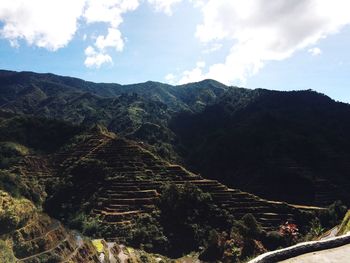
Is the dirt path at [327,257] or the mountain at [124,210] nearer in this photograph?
the dirt path at [327,257]

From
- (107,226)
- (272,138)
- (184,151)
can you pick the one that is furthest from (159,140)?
(107,226)

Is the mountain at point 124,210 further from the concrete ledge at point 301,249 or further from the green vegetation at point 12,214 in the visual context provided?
the concrete ledge at point 301,249

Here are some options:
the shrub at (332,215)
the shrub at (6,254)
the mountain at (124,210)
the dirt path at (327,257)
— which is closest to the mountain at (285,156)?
the shrub at (332,215)

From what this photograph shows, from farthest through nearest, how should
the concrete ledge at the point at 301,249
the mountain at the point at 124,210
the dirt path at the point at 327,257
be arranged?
the mountain at the point at 124,210
the dirt path at the point at 327,257
the concrete ledge at the point at 301,249

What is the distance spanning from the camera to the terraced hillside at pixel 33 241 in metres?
67.8

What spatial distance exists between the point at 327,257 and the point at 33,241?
206 feet

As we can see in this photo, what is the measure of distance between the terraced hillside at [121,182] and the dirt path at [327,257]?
75.8 meters

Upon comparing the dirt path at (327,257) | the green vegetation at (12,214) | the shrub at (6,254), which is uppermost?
the dirt path at (327,257)

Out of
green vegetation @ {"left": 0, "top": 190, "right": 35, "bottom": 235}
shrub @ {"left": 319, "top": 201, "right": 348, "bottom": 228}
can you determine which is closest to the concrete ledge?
green vegetation @ {"left": 0, "top": 190, "right": 35, "bottom": 235}

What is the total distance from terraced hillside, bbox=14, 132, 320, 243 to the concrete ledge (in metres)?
75.4

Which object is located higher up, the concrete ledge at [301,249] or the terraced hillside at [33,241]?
the concrete ledge at [301,249]

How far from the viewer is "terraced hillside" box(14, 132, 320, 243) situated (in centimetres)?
9656

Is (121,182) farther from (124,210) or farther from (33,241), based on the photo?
(33,241)

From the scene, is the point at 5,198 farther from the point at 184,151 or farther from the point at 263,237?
the point at 184,151
